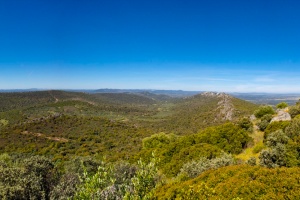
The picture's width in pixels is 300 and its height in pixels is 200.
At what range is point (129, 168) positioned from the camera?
84.8 ft

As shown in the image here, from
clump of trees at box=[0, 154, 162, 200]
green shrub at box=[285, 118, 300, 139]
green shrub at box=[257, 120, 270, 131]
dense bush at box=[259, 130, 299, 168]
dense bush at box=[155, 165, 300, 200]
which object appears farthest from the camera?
green shrub at box=[257, 120, 270, 131]

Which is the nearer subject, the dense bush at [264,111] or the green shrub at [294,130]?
the green shrub at [294,130]

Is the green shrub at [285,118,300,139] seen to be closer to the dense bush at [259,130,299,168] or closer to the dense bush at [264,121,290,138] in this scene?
the dense bush at [264,121,290,138]

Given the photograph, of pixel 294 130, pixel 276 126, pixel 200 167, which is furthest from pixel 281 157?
pixel 276 126

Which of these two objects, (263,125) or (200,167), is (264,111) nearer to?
(263,125)

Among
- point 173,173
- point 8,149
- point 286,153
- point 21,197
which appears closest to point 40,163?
point 21,197

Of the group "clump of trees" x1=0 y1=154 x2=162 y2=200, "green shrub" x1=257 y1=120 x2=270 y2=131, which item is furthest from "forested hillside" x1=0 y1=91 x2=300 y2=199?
"green shrub" x1=257 y1=120 x2=270 y2=131

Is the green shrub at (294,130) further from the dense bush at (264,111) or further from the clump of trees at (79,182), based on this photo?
the dense bush at (264,111)

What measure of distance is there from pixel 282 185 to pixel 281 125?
81.3 ft

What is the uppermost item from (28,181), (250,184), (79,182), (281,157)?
(250,184)

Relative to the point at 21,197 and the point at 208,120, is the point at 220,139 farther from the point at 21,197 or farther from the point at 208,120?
the point at 208,120

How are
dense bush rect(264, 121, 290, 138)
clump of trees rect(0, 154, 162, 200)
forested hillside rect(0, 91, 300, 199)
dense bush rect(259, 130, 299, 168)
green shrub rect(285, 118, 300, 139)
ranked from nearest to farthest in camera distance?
clump of trees rect(0, 154, 162, 200)
forested hillside rect(0, 91, 300, 199)
dense bush rect(259, 130, 299, 168)
green shrub rect(285, 118, 300, 139)
dense bush rect(264, 121, 290, 138)

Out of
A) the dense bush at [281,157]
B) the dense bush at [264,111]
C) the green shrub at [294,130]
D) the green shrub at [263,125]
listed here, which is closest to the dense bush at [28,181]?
the dense bush at [281,157]

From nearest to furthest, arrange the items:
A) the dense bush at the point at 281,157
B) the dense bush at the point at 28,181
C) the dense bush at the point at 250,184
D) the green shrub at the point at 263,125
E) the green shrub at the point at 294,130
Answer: the dense bush at the point at 250,184, the dense bush at the point at 28,181, the dense bush at the point at 281,157, the green shrub at the point at 294,130, the green shrub at the point at 263,125
